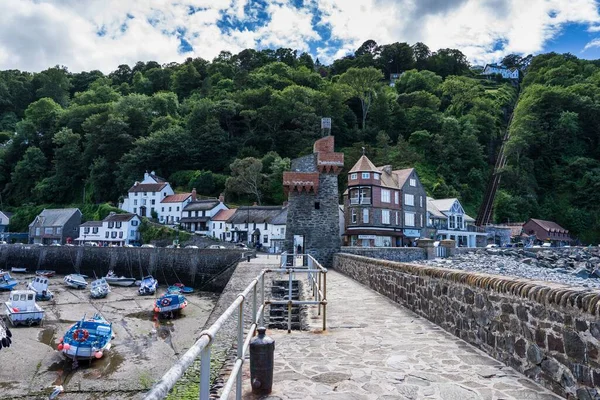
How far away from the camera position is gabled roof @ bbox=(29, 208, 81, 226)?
58.3 metres

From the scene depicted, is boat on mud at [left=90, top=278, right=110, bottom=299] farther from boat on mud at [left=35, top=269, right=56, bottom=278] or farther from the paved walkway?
the paved walkway

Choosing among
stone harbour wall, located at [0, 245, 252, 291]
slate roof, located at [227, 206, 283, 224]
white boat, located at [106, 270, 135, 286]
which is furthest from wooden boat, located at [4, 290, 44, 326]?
slate roof, located at [227, 206, 283, 224]

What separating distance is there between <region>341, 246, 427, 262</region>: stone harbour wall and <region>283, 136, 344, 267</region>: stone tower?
155 cm

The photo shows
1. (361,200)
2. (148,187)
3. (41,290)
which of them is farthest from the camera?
(148,187)

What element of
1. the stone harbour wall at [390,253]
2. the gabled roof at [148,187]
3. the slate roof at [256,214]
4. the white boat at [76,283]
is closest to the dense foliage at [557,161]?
the slate roof at [256,214]

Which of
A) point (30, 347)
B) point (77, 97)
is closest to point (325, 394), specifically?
point (30, 347)

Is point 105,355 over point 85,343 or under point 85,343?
under

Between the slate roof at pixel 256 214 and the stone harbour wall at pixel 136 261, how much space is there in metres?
14.3

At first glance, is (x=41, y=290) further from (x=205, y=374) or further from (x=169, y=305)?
(x=205, y=374)

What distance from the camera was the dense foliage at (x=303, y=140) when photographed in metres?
60.4

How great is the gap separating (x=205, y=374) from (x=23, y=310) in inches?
955

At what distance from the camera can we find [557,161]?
217 ft

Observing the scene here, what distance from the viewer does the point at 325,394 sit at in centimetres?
450

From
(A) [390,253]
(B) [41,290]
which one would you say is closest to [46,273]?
(B) [41,290]
